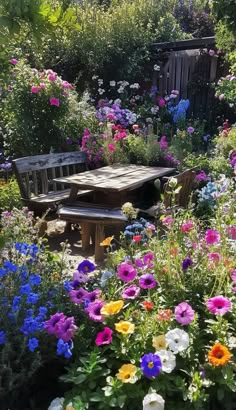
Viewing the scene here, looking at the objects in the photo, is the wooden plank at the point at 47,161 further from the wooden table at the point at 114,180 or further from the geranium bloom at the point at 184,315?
the geranium bloom at the point at 184,315

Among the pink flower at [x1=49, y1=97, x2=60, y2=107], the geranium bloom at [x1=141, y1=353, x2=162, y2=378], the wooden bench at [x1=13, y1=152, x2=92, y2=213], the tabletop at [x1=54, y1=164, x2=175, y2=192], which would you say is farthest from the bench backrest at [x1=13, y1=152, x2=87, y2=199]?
the geranium bloom at [x1=141, y1=353, x2=162, y2=378]

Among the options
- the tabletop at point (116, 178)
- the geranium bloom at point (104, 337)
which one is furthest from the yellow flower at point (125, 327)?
the tabletop at point (116, 178)

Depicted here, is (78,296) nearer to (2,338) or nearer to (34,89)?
(2,338)

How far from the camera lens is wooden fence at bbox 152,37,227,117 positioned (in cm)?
964

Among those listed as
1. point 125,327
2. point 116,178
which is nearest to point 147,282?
point 125,327

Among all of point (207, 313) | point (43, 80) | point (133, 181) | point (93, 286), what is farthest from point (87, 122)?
point (207, 313)

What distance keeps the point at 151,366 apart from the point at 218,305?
1.44ft

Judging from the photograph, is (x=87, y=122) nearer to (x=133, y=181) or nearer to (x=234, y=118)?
(x=133, y=181)

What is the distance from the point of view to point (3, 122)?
22.6ft

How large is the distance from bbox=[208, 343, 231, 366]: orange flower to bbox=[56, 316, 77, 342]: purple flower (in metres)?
0.60

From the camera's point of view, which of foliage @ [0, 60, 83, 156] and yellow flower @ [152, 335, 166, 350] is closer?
yellow flower @ [152, 335, 166, 350]

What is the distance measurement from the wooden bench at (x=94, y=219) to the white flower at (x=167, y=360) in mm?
2444

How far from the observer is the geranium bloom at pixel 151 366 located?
74.6 inches

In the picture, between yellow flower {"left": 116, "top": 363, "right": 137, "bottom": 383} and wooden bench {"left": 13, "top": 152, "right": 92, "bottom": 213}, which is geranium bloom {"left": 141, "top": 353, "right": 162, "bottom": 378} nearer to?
yellow flower {"left": 116, "top": 363, "right": 137, "bottom": 383}
